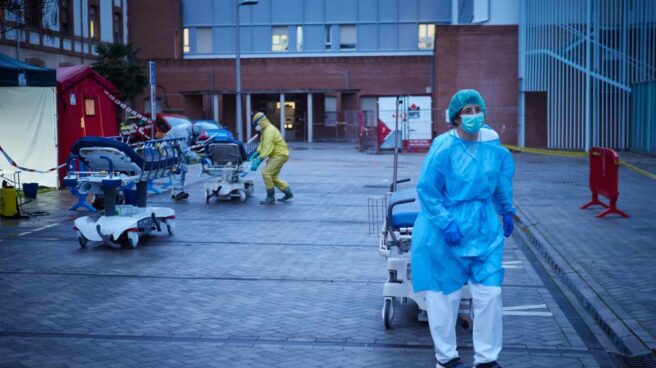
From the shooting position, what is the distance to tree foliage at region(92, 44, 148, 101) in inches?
1512

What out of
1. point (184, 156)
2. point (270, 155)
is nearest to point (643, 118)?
point (270, 155)

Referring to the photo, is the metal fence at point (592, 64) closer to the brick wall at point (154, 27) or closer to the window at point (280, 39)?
the window at point (280, 39)

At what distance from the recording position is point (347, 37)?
61.6 meters

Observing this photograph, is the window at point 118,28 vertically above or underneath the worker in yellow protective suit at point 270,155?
above

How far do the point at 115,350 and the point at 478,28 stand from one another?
35.2m

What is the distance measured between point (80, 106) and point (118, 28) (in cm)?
2341

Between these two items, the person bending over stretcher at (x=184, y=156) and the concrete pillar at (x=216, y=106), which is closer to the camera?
the person bending over stretcher at (x=184, y=156)

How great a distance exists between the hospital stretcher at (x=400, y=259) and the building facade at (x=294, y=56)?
44615 mm

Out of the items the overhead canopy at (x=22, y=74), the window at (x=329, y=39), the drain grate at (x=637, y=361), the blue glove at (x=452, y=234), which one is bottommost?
the drain grate at (x=637, y=361)

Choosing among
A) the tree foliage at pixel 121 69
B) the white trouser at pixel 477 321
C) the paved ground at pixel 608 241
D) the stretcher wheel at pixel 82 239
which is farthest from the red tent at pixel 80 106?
the tree foliage at pixel 121 69

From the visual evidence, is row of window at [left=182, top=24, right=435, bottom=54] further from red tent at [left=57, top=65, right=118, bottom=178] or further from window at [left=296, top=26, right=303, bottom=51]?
red tent at [left=57, top=65, right=118, bottom=178]

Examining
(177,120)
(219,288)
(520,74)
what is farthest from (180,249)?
(520,74)

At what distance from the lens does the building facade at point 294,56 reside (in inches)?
2286

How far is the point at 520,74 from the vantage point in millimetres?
39875
